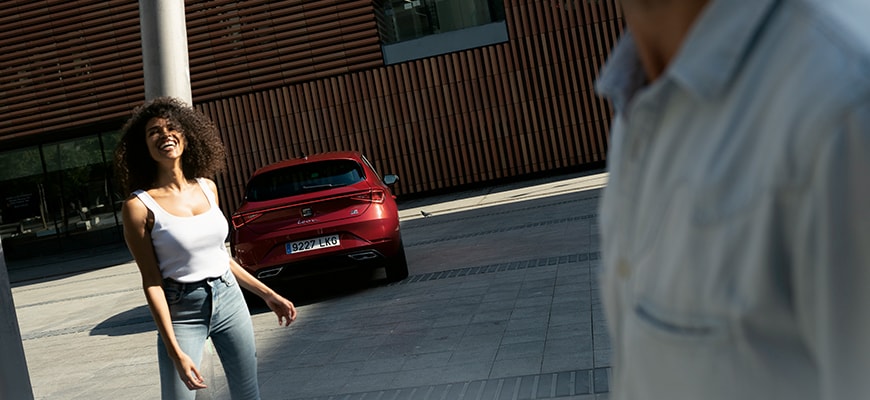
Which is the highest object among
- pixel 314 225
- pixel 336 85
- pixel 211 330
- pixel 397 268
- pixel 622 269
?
pixel 336 85

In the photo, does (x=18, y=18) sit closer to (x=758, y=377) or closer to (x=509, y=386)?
(x=509, y=386)

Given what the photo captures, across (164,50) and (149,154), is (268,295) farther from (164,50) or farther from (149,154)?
(164,50)

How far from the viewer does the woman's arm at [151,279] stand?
12.0 feet

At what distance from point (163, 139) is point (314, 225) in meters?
5.55

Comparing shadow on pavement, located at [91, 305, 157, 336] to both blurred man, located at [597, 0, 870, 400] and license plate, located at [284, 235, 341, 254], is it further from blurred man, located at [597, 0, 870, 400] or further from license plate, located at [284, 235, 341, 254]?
blurred man, located at [597, 0, 870, 400]

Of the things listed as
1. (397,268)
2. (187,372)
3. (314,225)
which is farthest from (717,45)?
(397,268)

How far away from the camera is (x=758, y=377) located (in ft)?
2.97

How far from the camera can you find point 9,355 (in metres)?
A: 3.95

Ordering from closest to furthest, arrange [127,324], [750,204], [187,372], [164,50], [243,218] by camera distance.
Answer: [750,204]
[187,372]
[164,50]
[243,218]
[127,324]

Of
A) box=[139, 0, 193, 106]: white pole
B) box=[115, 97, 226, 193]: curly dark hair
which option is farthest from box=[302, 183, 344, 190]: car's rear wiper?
box=[115, 97, 226, 193]: curly dark hair

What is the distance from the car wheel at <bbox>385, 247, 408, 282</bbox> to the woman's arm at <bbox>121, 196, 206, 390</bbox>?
6173mm

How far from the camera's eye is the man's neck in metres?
0.99

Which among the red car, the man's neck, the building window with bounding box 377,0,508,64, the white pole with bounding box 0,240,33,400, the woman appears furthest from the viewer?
the building window with bounding box 377,0,508,64

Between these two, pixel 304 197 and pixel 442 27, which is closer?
pixel 304 197
